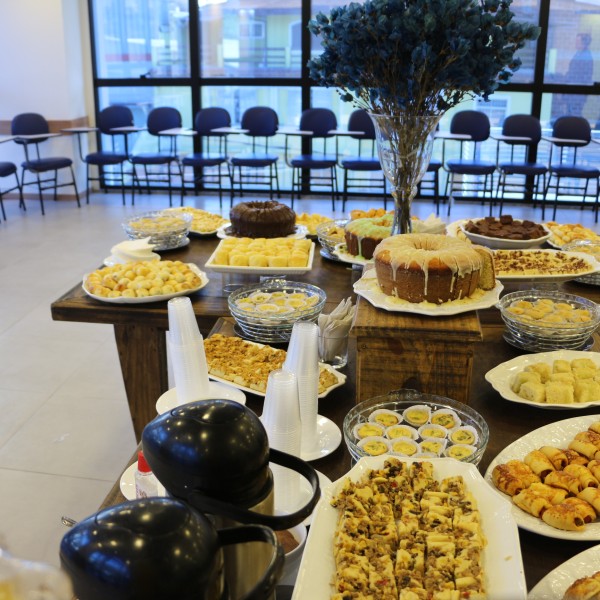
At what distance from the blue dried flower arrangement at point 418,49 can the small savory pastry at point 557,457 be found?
107cm

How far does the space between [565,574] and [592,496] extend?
0.65 feet

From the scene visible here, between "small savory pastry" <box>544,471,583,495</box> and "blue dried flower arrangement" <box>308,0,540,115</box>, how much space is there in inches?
44.7

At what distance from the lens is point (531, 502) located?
→ 1.09 m

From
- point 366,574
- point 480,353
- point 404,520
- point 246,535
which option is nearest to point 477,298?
point 480,353

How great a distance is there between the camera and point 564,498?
3.63 ft

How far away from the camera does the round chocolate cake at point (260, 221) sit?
2.64 metres

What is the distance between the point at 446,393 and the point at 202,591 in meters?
0.95

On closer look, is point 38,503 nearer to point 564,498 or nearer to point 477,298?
point 477,298

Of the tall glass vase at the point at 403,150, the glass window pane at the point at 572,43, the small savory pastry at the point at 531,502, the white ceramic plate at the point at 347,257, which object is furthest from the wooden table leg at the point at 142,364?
the glass window pane at the point at 572,43

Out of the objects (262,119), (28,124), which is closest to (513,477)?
(262,119)

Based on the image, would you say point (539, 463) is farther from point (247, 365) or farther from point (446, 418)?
point (247, 365)

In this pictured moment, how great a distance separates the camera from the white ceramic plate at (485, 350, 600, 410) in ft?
4.71

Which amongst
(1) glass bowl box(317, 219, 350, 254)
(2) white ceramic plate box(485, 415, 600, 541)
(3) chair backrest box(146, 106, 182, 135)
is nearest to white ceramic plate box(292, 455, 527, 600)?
(2) white ceramic plate box(485, 415, 600, 541)

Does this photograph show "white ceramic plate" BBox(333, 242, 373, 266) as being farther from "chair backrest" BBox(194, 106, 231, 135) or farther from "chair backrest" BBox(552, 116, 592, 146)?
"chair backrest" BBox(194, 106, 231, 135)
